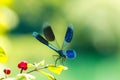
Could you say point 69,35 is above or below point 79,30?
below

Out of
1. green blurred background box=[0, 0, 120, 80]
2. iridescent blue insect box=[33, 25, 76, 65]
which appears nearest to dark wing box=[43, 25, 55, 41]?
iridescent blue insect box=[33, 25, 76, 65]

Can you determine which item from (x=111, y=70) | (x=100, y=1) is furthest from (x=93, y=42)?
(x=111, y=70)

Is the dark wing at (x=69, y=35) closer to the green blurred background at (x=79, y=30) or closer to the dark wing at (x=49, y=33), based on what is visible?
the dark wing at (x=49, y=33)

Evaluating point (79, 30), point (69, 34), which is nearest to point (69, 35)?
point (69, 34)

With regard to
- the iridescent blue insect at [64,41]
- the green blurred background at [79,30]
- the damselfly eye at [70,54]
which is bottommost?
the damselfly eye at [70,54]

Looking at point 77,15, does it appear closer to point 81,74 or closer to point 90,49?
point 90,49

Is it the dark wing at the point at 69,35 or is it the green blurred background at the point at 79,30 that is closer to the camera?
the dark wing at the point at 69,35

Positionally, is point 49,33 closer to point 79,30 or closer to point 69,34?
point 69,34

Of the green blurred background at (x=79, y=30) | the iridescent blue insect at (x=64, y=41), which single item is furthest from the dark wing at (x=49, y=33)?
the green blurred background at (x=79, y=30)

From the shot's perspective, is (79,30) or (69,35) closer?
(69,35)
